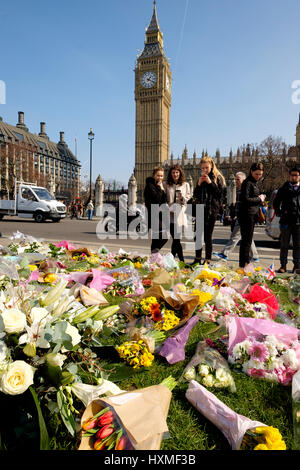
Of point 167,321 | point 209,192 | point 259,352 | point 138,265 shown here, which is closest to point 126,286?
point 167,321

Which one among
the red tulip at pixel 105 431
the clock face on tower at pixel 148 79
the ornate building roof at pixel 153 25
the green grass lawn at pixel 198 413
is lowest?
the green grass lawn at pixel 198 413

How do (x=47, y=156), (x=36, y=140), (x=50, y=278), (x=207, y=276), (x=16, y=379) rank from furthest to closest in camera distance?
(x=47, y=156)
(x=36, y=140)
(x=207, y=276)
(x=50, y=278)
(x=16, y=379)

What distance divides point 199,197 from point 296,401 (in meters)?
4.31

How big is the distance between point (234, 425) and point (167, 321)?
1009mm

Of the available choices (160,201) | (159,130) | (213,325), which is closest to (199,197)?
(160,201)

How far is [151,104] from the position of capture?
82000mm

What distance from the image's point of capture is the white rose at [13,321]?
4.08ft

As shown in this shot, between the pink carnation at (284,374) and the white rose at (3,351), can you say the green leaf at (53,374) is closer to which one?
the white rose at (3,351)

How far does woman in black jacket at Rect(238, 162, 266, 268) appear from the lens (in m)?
5.10

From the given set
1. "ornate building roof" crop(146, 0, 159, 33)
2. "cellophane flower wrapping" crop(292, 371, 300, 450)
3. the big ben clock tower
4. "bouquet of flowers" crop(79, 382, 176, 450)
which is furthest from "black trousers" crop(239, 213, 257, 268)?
"ornate building roof" crop(146, 0, 159, 33)

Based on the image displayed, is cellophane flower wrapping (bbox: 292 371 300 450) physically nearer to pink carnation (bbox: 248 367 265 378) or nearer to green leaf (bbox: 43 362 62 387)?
pink carnation (bbox: 248 367 265 378)

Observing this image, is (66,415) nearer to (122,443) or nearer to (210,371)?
(122,443)

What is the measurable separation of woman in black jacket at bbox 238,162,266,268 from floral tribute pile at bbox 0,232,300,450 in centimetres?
149

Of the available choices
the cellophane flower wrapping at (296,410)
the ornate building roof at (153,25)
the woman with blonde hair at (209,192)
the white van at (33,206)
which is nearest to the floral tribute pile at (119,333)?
the cellophane flower wrapping at (296,410)
